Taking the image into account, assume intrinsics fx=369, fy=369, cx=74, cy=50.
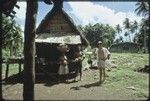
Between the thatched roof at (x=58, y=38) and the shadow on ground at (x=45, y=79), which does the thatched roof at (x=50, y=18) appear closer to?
the thatched roof at (x=58, y=38)

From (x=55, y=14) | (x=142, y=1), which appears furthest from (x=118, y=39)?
(x=142, y=1)

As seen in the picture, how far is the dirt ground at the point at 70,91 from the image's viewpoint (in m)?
15.0

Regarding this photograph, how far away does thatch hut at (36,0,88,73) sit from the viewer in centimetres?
2139

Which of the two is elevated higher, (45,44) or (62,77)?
(45,44)

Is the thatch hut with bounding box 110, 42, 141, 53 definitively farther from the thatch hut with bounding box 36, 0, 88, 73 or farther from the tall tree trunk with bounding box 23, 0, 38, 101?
the tall tree trunk with bounding box 23, 0, 38, 101

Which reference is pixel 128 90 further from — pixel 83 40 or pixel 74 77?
pixel 83 40

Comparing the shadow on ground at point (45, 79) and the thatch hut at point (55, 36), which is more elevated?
the thatch hut at point (55, 36)

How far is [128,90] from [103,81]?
251 cm

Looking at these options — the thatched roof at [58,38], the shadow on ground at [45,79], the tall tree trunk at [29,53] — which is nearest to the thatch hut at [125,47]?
the thatched roof at [58,38]

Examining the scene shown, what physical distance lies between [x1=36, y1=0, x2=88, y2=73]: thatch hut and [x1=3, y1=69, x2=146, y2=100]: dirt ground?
9.37 ft

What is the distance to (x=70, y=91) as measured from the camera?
1648 centimetres

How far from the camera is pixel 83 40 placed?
2281 cm

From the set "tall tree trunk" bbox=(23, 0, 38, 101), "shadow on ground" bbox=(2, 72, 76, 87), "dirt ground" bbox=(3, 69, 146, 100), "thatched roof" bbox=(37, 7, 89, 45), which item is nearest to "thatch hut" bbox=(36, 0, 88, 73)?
"thatched roof" bbox=(37, 7, 89, 45)

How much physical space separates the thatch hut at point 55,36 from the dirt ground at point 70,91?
2856 millimetres
